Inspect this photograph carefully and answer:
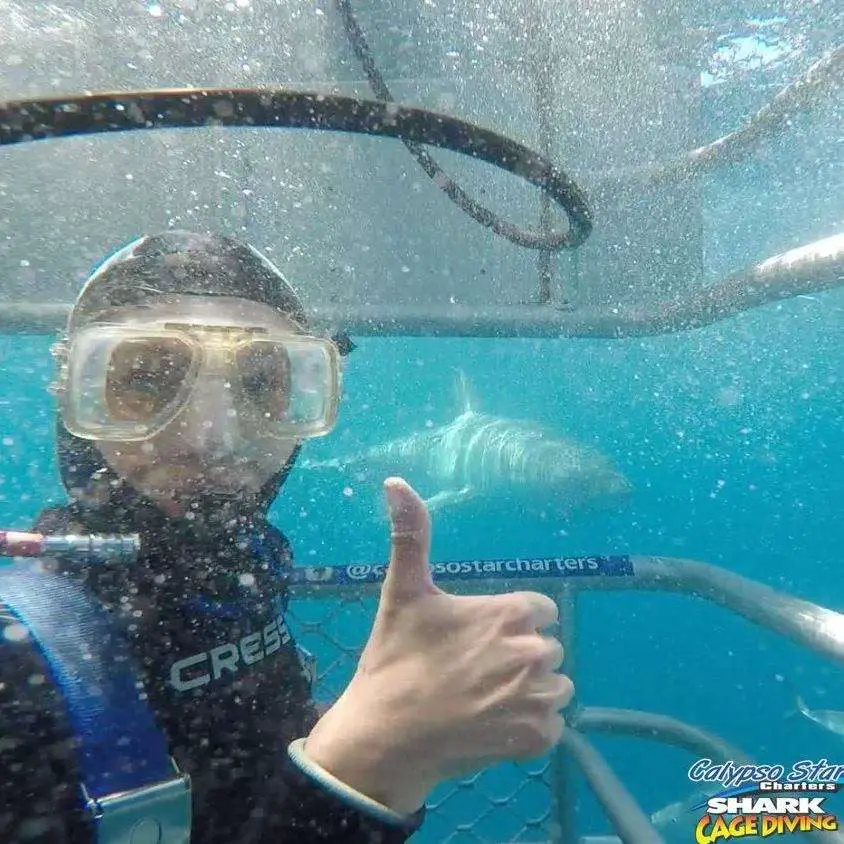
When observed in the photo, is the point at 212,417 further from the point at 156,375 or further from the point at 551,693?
the point at 551,693

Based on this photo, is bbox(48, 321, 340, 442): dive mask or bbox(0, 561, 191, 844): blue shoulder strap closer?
bbox(0, 561, 191, 844): blue shoulder strap

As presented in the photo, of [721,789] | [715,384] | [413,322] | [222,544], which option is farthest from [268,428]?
[715,384]

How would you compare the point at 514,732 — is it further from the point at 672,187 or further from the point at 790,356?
the point at 790,356

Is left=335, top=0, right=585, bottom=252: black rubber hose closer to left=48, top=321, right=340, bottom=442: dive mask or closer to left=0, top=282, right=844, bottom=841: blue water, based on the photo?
left=48, top=321, right=340, bottom=442: dive mask

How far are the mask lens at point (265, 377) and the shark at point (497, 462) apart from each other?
6542 millimetres

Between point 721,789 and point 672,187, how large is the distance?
3679 millimetres

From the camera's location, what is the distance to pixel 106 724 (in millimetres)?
1258

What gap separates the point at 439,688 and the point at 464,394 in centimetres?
996

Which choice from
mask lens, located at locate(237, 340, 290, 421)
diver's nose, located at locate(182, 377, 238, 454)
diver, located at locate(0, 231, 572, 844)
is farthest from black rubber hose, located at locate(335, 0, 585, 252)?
diver's nose, located at locate(182, 377, 238, 454)

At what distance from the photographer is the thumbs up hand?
1.13 m

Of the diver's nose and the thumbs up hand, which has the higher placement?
the diver's nose

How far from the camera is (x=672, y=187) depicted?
453 centimetres

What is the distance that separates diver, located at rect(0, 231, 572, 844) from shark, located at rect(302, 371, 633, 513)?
6.31 metres

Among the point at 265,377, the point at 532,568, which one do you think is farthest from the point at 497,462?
the point at 265,377
